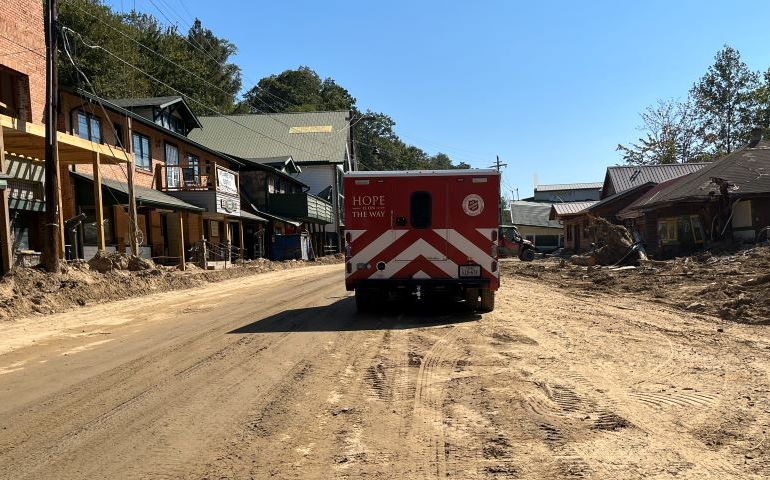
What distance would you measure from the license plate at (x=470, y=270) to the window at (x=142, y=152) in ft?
65.1

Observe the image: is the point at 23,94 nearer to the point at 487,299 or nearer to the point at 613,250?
the point at 487,299

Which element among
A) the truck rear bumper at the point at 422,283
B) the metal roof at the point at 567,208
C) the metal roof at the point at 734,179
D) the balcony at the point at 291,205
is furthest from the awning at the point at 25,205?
the metal roof at the point at 567,208

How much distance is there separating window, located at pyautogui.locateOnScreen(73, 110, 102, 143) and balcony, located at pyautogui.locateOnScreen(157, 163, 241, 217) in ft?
13.7

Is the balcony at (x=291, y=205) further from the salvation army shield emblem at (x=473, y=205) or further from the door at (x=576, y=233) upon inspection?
the salvation army shield emblem at (x=473, y=205)

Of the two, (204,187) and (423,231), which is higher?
(204,187)

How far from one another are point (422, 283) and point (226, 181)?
21548mm

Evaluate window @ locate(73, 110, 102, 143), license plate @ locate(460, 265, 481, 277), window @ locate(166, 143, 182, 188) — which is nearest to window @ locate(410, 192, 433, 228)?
license plate @ locate(460, 265, 481, 277)

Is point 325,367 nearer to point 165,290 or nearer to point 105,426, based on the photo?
point 105,426

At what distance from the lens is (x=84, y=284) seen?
14.7 metres

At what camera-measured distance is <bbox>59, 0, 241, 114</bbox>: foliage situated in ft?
133

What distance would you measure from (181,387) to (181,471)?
7.13 ft

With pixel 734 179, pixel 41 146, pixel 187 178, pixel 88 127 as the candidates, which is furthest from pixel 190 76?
pixel 734 179

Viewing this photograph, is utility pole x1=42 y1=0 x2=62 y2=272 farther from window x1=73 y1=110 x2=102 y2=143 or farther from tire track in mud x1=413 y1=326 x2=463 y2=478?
tire track in mud x1=413 y1=326 x2=463 y2=478

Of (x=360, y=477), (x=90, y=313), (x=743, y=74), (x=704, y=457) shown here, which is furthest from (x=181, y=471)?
(x=743, y=74)
